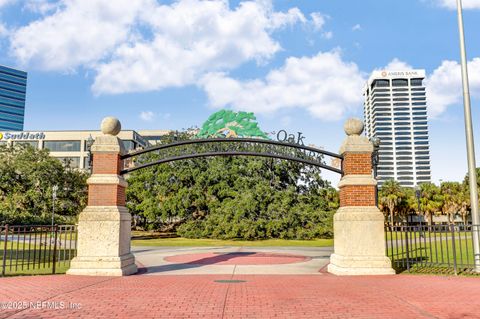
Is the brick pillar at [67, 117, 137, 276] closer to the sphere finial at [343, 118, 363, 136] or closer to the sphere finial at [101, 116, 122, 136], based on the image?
the sphere finial at [101, 116, 122, 136]

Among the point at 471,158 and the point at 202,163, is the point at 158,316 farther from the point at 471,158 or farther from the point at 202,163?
the point at 202,163

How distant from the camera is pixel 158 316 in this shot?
6145 mm

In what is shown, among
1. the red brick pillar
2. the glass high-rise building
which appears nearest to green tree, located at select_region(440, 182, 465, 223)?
the red brick pillar

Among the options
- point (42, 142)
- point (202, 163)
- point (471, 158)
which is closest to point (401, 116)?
point (42, 142)

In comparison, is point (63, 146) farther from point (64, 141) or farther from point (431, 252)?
point (431, 252)

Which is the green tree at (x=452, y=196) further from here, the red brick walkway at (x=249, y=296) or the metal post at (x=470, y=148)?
the red brick walkway at (x=249, y=296)

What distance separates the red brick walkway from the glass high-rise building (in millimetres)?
192926

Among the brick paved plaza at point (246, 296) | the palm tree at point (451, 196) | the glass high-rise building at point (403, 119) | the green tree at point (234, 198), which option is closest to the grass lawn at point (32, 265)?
the brick paved plaza at point (246, 296)

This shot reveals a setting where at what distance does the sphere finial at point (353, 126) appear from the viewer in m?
11.9

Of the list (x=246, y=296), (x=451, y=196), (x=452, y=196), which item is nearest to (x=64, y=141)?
(x=451, y=196)

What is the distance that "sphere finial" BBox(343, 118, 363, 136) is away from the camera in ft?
39.0

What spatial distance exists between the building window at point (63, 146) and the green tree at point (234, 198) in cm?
5428

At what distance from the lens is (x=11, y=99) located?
469 feet

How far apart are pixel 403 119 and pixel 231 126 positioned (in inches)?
7101
